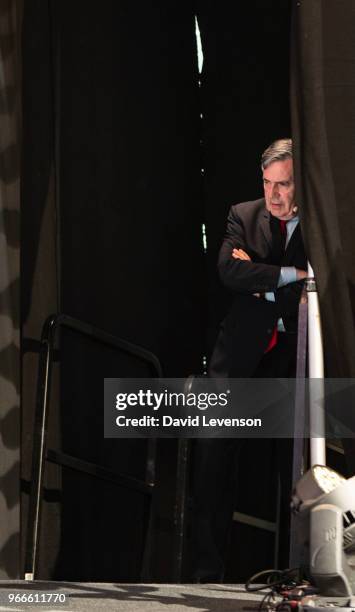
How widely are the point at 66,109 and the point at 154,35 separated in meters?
0.66

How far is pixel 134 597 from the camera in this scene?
8.18 ft

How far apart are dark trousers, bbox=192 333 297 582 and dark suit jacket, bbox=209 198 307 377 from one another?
0.20 ft

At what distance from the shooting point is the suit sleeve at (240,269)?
354 centimetres

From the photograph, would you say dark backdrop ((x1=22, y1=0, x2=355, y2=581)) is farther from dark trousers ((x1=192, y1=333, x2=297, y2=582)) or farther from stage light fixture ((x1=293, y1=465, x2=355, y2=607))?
stage light fixture ((x1=293, y1=465, x2=355, y2=607))

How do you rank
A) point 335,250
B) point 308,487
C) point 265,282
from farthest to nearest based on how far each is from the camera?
point 265,282
point 335,250
point 308,487

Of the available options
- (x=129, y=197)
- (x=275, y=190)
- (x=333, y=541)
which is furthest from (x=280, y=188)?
(x=333, y=541)

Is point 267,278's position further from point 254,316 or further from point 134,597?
point 134,597

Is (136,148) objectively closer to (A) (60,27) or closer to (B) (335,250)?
(A) (60,27)

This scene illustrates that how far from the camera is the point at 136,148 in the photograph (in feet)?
13.4

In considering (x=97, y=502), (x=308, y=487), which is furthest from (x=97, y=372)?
(x=308, y=487)

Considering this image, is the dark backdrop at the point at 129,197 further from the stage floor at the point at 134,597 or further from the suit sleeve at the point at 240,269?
the stage floor at the point at 134,597

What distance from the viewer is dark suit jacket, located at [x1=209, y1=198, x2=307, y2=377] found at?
3.56 meters

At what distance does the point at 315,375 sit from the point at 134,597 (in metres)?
0.84

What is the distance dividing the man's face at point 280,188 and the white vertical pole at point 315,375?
0.62 metres
